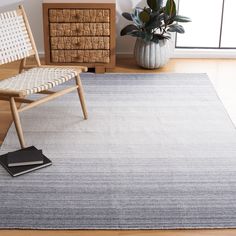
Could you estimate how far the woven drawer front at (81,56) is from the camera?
12.3 ft

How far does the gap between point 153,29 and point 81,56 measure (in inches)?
23.8

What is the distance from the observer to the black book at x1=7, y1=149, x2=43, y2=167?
8.00 ft

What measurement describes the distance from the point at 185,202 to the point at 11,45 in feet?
4.89

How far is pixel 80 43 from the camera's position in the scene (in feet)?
12.2

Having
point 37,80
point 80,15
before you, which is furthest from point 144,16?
point 37,80

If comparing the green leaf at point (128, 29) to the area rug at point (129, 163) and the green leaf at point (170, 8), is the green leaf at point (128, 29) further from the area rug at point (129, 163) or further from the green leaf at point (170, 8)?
the area rug at point (129, 163)

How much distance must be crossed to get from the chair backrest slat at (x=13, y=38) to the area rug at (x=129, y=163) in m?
0.39

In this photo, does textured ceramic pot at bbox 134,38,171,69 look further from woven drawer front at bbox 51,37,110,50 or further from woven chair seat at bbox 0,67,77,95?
woven chair seat at bbox 0,67,77,95

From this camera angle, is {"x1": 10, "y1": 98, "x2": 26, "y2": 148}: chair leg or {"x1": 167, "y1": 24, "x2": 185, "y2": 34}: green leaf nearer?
{"x1": 10, "y1": 98, "x2": 26, "y2": 148}: chair leg

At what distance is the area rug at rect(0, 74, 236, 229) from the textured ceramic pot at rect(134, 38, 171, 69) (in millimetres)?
339

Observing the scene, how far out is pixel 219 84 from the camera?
3.63 metres

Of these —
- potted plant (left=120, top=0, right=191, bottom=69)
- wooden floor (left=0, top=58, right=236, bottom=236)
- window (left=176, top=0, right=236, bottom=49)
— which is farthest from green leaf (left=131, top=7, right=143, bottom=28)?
window (left=176, top=0, right=236, bottom=49)

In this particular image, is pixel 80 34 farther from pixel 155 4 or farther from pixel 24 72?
pixel 24 72

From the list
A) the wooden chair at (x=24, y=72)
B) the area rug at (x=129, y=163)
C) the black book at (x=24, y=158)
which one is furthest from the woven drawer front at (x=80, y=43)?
the black book at (x=24, y=158)
